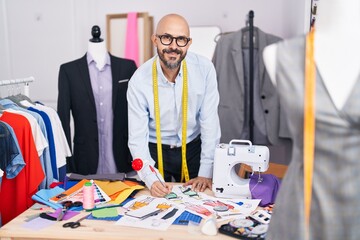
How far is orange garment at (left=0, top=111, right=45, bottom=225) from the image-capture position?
86.2 inches

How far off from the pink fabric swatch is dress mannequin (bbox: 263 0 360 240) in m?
2.97

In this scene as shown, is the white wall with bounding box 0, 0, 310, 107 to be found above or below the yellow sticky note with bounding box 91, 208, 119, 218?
above

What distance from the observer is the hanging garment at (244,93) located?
3354mm

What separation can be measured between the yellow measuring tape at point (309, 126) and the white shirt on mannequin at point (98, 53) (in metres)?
2.00

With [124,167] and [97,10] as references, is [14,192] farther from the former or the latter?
[97,10]

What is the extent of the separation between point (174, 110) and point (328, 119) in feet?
4.58

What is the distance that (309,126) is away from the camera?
1.00m

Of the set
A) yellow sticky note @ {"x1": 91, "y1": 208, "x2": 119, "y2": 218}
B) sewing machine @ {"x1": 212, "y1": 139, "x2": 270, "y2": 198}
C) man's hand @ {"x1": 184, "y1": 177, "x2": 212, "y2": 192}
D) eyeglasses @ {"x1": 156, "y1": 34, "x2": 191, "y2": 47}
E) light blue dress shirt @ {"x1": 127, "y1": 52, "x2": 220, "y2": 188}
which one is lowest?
yellow sticky note @ {"x1": 91, "y1": 208, "x2": 119, "y2": 218}

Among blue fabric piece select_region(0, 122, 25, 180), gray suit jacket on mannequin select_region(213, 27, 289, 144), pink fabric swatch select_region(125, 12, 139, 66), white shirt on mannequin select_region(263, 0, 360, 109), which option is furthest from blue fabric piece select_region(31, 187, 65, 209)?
pink fabric swatch select_region(125, 12, 139, 66)

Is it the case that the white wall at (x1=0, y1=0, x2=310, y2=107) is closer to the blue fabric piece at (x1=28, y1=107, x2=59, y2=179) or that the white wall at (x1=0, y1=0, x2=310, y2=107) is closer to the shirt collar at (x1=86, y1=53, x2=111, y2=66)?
the shirt collar at (x1=86, y1=53, x2=111, y2=66)

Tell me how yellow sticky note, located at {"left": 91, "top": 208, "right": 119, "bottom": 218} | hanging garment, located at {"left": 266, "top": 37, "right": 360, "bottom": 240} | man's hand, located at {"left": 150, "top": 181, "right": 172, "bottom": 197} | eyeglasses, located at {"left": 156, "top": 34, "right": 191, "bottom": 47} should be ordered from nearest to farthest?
hanging garment, located at {"left": 266, "top": 37, "right": 360, "bottom": 240} < yellow sticky note, located at {"left": 91, "top": 208, "right": 119, "bottom": 218} < man's hand, located at {"left": 150, "top": 181, "right": 172, "bottom": 197} < eyeglasses, located at {"left": 156, "top": 34, "right": 191, "bottom": 47}

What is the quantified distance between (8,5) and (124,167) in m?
2.59

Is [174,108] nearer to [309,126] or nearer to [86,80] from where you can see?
[86,80]

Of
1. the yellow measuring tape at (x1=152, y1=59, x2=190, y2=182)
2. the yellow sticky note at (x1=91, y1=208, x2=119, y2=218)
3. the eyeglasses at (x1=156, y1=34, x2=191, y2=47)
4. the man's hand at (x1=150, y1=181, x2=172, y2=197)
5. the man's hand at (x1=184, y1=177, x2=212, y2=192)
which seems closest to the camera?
the yellow sticky note at (x1=91, y1=208, x2=119, y2=218)
